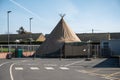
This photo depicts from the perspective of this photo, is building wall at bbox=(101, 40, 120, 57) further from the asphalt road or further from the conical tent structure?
the asphalt road

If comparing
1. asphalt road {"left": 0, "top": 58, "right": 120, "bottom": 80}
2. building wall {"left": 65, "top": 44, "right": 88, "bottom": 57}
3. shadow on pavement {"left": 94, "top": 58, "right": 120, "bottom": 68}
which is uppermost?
building wall {"left": 65, "top": 44, "right": 88, "bottom": 57}

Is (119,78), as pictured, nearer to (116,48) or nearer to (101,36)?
(116,48)

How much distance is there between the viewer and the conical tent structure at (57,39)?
49312 mm

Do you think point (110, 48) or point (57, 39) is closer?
point (110, 48)

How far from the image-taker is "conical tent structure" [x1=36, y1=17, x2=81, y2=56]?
4931 centimetres

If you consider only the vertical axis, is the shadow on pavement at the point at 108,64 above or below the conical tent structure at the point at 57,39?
below

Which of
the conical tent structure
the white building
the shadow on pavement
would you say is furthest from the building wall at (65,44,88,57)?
the shadow on pavement

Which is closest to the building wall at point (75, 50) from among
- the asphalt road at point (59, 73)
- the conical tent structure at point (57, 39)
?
the conical tent structure at point (57, 39)

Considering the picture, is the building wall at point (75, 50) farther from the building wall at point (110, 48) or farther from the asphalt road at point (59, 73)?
the asphalt road at point (59, 73)

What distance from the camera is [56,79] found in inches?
717

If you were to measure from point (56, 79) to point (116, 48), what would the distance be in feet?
111

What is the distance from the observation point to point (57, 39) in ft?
165

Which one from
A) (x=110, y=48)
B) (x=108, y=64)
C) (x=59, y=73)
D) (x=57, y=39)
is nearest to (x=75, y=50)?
(x=57, y=39)

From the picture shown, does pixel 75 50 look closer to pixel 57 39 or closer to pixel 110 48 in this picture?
pixel 57 39
